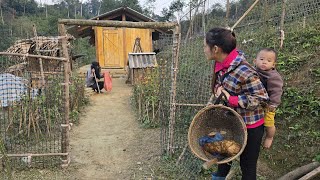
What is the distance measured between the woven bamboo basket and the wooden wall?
39.9 ft

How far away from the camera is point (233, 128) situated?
2619 millimetres

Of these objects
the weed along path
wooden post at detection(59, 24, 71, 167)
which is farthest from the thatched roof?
wooden post at detection(59, 24, 71, 167)

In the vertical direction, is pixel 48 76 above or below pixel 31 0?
below

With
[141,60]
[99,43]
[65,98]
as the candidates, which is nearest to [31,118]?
[65,98]

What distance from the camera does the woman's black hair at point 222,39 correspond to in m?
2.28

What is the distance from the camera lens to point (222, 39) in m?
2.29

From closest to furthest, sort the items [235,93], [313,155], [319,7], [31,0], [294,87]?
[235,93] < [313,155] < [294,87] < [319,7] < [31,0]

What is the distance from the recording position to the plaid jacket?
2.25 m

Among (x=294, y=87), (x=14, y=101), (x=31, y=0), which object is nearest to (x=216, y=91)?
(x=294, y=87)

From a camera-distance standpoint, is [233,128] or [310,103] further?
[310,103]

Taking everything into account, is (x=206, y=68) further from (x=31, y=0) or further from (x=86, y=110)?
(x=31, y=0)

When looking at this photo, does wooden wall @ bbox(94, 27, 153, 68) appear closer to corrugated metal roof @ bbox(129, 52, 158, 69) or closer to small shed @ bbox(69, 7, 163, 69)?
small shed @ bbox(69, 7, 163, 69)

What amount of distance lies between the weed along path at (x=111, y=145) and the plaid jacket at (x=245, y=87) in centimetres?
255

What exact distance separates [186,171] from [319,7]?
563cm
